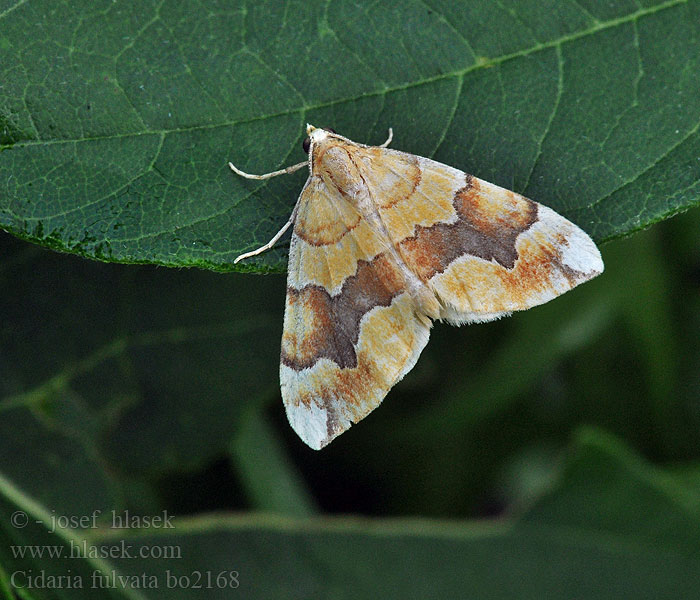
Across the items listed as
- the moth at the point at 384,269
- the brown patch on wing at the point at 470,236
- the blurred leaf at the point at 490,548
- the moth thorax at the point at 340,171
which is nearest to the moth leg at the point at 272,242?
the moth at the point at 384,269

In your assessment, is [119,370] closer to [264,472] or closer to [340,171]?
[264,472]

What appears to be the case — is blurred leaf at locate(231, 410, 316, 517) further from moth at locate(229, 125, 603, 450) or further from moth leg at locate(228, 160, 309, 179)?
moth leg at locate(228, 160, 309, 179)

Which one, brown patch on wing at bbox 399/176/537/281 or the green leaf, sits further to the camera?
brown patch on wing at bbox 399/176/537/281

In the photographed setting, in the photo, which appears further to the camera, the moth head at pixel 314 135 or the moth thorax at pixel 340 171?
the moth thorax at pixel 340 171

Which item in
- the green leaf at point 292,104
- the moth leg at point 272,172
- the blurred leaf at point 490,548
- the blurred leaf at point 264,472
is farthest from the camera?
the blurred leaf at point 264,472

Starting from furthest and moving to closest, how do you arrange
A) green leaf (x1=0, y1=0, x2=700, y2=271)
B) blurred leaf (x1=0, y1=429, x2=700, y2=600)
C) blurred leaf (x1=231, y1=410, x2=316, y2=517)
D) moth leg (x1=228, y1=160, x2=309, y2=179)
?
blurred leaf (x1=231, y1=410, x2=316, y2=517) → blurred leaf (x1=0, y1=429, x2=700, y2=600) → moth leg (x1=228, y1=160, x2=309, y2=179) → green leaf (x1=0, y1=0, x2=700, y2=271)

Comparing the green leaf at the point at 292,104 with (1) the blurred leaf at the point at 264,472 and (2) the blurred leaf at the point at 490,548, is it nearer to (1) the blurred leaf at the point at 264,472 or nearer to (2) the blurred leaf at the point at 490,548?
(2) the blurred leaf at the point at 490,548

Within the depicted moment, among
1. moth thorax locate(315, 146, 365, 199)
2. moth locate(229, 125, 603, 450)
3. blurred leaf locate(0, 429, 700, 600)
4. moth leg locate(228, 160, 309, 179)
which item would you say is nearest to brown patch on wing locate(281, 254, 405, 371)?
moth locate(229, 125, 603, 450)
